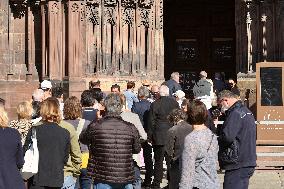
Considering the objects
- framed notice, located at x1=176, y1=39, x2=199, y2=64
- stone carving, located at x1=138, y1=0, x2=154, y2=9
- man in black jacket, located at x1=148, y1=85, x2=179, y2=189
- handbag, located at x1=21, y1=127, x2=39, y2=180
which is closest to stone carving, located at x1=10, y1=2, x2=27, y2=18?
stone carving, located at x1=138, y1=0, x2=154, y2=9

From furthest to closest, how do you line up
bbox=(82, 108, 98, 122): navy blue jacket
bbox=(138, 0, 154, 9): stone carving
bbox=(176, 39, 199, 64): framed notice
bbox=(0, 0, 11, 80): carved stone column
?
bbox=(176, 39, 199, 64): framed notice < bbox=(138, 0, 154, 9): stone carving < bbox=(0, 0, 11, 80): carved stone column < bbox=(82, 108, 98, 122): navy blue jacket

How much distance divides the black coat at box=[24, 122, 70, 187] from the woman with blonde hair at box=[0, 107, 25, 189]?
0.46 m

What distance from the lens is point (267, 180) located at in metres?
13.2

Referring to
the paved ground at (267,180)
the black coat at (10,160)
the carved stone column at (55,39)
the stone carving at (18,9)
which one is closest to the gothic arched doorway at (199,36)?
the stone carving at (18,9)

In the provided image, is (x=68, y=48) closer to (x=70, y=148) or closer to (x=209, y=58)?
(x=209, y=58)

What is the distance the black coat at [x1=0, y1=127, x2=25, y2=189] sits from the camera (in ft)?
24.5

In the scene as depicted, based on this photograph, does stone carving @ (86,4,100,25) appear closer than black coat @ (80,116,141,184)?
No

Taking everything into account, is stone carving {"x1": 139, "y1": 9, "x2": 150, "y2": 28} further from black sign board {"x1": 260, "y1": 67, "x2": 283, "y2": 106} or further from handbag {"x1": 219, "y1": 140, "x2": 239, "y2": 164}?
handbag {"x1": 219, "y1": 140, "x2": 239, "y2": 164}

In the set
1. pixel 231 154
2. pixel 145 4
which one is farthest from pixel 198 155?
pixel 145 4

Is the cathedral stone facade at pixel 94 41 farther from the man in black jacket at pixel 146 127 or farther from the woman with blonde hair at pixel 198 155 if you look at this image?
the woman with blonde hair at pixel 198 155

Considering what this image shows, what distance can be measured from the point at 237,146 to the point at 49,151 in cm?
202

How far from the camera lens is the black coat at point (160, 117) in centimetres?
1240

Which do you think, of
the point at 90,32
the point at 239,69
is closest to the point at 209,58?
the point at 239,69

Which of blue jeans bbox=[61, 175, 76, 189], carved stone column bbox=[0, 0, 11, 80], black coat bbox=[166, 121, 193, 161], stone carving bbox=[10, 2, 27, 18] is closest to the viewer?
blue jeans bbox=[61, 175, 76, 189]
